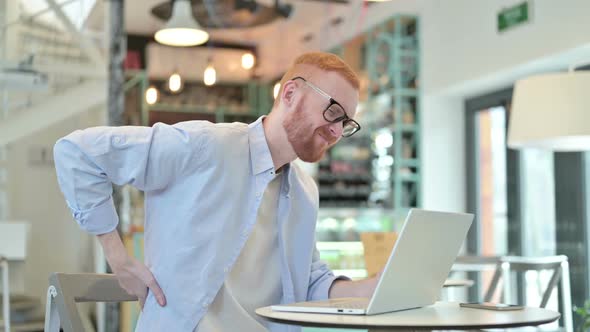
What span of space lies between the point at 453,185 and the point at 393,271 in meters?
6.33

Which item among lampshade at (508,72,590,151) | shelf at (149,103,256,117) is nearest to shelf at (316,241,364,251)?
shelf at (149,103,256,117)

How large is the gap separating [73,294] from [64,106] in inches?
212

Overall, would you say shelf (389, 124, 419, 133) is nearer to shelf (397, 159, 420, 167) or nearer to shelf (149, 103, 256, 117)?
shelf (397, 159, 420, 167)

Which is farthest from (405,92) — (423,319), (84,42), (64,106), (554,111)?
(423,319)

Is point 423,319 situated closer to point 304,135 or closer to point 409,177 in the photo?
point 304,135

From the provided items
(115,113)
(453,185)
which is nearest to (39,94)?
(115,113)

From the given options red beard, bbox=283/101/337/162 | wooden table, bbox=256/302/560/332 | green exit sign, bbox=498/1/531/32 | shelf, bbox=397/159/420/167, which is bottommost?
wooden table, bbox=256/302/560/332

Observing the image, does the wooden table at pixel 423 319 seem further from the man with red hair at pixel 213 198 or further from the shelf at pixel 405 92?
the shelf at pixel 405 92

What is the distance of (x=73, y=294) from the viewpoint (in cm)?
177

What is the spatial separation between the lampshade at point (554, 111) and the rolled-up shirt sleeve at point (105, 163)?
239 cm

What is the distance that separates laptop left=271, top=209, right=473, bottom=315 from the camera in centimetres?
156

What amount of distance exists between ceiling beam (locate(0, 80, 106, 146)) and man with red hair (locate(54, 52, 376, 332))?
4883mm

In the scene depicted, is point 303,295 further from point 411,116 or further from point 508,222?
point 411,116

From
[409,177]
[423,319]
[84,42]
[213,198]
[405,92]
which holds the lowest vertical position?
[423,319]
